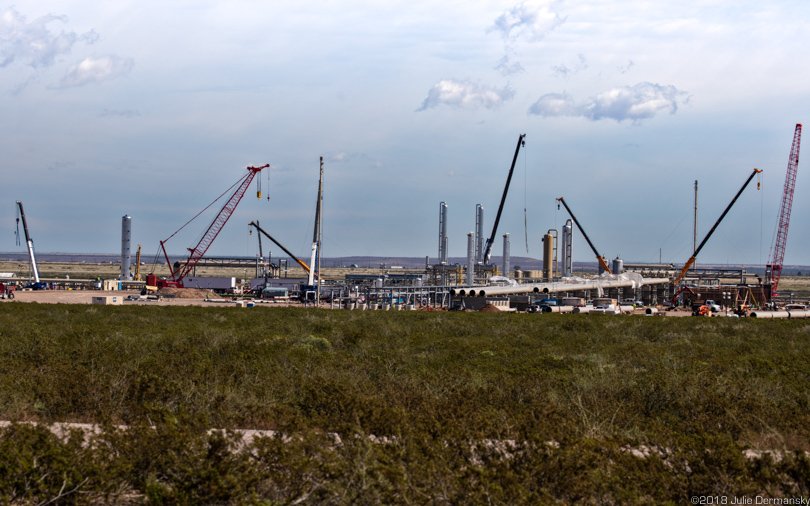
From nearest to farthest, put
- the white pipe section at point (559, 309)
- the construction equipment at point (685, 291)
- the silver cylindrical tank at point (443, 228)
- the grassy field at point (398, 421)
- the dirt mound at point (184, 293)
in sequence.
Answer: the grassy field at point (398, 421), the white pipe section at point (559, 309), the construction equipment at point (685, 291), the dirt mound at point (184, 293), the silver cylindrical tank at point (443, 228)

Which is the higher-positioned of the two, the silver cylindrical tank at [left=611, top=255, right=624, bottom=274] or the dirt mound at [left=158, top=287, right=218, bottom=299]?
the silver cylindrical tank at [left=611, top=255, right=624, bottom=274]

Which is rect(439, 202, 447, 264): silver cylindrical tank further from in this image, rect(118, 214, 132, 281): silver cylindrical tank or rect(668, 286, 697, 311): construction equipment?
rect(118, 214, 132, 281): silver cylindrical tank

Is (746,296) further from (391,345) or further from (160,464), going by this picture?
(160,464)

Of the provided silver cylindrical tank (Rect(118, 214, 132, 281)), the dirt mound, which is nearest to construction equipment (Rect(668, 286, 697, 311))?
the dirt mound

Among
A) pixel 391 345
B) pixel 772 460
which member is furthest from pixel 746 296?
pixel 772 460

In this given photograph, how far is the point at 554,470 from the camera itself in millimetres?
6328

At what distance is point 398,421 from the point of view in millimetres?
7945

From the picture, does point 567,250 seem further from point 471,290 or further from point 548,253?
point 471,290

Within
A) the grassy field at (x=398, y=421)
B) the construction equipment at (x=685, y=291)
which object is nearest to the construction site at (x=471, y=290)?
the construction equipment at (x=685, y=291)

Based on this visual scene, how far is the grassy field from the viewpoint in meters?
6.11

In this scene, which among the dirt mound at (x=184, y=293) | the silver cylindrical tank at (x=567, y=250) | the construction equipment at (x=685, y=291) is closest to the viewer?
the construction equipment at (x=685, y=291)

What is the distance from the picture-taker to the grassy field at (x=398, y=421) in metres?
6.11

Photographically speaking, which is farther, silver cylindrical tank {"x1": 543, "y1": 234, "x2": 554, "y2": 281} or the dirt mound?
silver cylindrical tank {"x1": 543, "y1": 234, "x2": 554, "y2": 281}

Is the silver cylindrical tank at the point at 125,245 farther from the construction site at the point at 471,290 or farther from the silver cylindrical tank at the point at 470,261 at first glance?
the silver cylindrical tank at the point at 470,261
